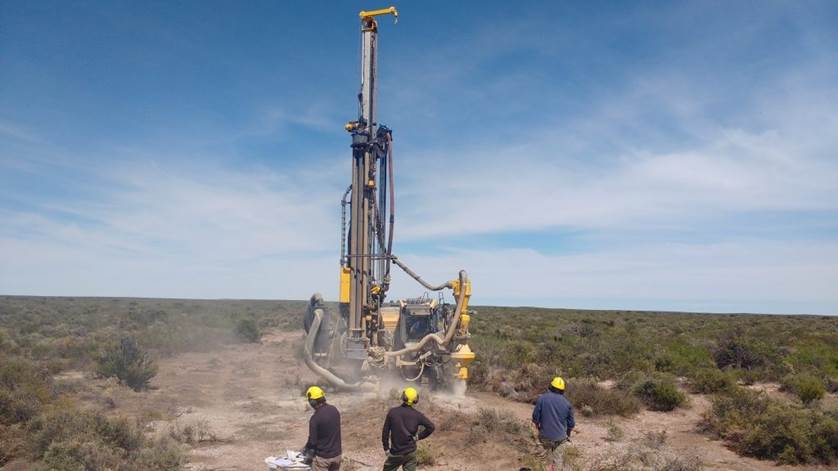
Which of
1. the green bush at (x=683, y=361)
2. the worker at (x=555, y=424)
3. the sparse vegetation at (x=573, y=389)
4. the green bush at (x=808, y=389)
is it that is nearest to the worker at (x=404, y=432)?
the worker at (x=555, y=424)

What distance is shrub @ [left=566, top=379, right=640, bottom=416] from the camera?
13670 mm

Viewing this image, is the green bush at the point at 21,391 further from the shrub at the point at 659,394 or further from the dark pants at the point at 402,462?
the shrub at the point at 659,394

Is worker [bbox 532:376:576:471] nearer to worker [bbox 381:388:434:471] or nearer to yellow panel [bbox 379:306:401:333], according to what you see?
worker [bbox 381:388:434:471]

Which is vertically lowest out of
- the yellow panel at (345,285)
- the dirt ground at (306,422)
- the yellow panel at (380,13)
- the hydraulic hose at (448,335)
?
the dirt ground at (306,422)

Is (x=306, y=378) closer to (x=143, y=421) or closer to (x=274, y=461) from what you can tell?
(x=143, y=421)

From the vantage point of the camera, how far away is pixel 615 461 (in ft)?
29.7

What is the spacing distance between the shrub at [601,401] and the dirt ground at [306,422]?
326 millimetres

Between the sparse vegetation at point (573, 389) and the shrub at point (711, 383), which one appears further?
the shrub at point (711, 383)

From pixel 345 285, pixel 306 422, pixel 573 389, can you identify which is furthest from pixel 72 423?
pixel 573 389

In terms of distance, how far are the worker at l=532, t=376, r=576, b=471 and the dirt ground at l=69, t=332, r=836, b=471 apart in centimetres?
177

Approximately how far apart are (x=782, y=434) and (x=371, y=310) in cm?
937

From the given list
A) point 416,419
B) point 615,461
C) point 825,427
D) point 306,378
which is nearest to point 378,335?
point 306,378

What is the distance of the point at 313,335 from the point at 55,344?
50.0ft

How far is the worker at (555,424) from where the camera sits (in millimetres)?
7473
